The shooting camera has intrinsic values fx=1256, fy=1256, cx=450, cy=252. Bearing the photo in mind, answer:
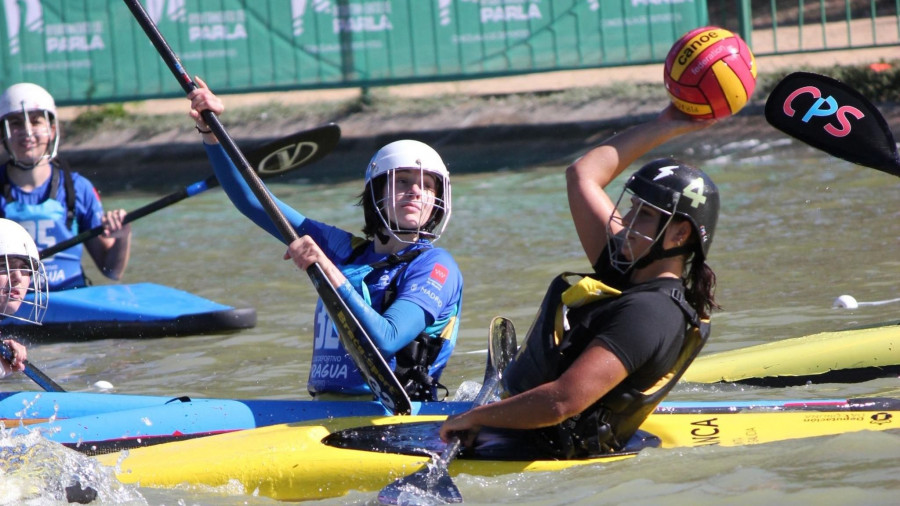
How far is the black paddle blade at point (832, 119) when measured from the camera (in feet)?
15.3

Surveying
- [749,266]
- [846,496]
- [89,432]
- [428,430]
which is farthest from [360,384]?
[749,266]

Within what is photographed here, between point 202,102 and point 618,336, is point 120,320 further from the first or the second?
point 618,336

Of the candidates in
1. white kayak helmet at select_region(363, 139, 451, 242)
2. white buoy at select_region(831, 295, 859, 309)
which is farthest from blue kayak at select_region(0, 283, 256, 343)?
white buoy at select_region(831, 295, 859, 309)

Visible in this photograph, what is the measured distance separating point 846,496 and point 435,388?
1473 millimetres

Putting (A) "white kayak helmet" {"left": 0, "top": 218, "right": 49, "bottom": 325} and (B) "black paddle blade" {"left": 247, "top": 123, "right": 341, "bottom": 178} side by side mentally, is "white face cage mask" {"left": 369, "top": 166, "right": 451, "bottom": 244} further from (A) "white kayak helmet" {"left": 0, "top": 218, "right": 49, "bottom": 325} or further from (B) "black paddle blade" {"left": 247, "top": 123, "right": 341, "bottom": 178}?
(B) "black paddle blade" {"left": 247, "top": 123, "right": 341, "bottom": 178}

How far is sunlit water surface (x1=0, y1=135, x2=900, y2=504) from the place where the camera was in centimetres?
358

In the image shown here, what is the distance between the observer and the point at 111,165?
13.5m

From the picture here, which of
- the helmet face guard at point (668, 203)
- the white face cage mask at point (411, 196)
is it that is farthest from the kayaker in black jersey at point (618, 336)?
the white face cage mask at point (411, 196)

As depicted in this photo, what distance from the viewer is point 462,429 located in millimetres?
3598

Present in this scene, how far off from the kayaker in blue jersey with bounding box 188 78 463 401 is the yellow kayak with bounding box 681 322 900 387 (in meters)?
1.35

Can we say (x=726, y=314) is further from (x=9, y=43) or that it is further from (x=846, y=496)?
(x=9, y=43)

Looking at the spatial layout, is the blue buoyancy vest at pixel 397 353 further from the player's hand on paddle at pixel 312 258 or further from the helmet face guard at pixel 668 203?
the helmet face guard at pixel 668 203

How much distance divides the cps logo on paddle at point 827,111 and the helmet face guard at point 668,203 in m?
1.35

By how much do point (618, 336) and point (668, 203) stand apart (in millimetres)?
393
